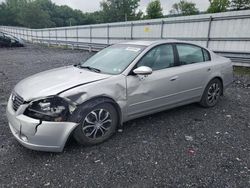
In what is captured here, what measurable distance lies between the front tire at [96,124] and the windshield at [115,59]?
26.2 inches

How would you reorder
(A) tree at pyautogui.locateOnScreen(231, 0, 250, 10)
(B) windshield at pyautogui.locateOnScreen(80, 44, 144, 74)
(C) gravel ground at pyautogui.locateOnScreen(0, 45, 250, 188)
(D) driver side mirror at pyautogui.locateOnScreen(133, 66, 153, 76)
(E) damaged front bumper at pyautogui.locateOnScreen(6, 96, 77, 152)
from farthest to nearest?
(A) tree at pyautogui.locateOnScreen(231, 0, 250, 10) < (B) windshield at pyautogui.locateOnScreen(80, 44, 144, 74) < (D) driver side mirror at pyautogui.locateOnScreen(133, 66, 153, 76) < (E) damaged front bumper at pyautogui.locateOnScreen(6, 96, 77, 152) < (C) gravel ground at pyautogui.locateOnScreen(0, 45, 250, 188)

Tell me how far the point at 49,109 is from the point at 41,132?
0.30 meters

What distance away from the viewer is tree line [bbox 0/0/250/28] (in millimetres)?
44656

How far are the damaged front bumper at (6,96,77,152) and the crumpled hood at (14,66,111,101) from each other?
0.85 feet

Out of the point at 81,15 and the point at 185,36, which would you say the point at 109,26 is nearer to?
the point at 185,36

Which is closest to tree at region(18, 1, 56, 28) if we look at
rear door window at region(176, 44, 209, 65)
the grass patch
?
the grass patch

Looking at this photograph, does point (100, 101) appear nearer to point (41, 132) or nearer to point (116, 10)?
point (41, 132)

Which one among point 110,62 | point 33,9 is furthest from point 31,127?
point 33,9

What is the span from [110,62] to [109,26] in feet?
45.4

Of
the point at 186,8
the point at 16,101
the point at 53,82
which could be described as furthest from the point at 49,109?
the point at 186,8

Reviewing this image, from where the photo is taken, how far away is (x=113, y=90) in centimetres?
303

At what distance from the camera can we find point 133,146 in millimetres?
3055

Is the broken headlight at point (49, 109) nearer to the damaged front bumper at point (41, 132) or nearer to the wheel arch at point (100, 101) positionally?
the damaged front bumper at point (41, 132)

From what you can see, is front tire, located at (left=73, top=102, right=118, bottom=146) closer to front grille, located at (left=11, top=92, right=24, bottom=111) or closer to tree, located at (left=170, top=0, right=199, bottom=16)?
front grille, located at (left=11, top=92, right=24, bottom=111)
